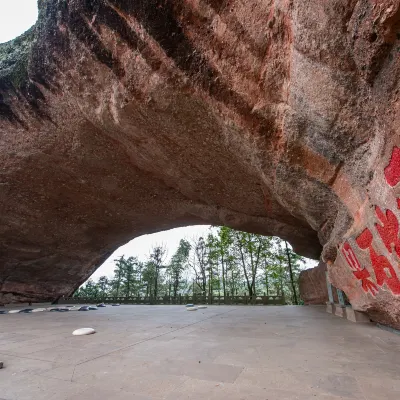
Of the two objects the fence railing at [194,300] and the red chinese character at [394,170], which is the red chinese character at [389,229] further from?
the fence railing at [194,300]

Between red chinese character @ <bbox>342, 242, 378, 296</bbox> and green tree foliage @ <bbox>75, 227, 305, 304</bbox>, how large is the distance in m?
14.0

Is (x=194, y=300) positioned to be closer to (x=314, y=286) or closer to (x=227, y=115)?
(x=314, y=286)

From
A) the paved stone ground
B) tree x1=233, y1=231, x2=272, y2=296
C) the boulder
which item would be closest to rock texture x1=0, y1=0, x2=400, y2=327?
the paved stone ground

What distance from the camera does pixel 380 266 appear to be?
317cm

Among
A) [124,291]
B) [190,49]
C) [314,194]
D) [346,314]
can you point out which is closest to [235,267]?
[124,291]

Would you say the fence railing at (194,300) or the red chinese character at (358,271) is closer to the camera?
the red chinese character at (358,271)

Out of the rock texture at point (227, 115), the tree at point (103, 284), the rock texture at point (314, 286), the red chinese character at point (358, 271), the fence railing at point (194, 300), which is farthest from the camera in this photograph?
the tree at point (103, 284)

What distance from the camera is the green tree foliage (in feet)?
63.7

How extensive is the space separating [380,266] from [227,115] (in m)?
3.05

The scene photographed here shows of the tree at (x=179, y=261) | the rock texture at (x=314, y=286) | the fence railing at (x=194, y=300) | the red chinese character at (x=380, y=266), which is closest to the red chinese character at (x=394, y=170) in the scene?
the red chinese character at (x=380, y=266)

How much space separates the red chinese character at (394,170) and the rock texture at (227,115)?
0.01 metres

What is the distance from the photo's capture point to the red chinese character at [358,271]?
3.65 meters

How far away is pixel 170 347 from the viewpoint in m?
3.23

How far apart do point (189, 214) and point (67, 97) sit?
206 inches
